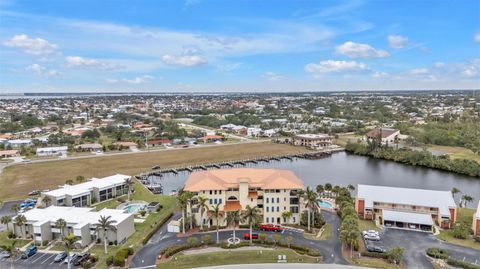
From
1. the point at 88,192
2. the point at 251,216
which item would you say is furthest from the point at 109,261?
the point at 88,192

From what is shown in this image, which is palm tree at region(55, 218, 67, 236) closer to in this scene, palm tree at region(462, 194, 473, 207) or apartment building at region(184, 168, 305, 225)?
apartment building at region(184, 168, 305, 225)

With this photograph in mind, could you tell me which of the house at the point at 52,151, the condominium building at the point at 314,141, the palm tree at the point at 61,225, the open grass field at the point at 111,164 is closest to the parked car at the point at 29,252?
the palm tree at the point at 61,225

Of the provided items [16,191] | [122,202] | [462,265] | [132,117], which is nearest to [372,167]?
[462,265]

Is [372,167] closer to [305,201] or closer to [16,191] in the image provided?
[305,201]

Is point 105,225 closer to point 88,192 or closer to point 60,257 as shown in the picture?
point 60,257

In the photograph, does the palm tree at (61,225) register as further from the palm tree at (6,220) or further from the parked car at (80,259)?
the palm tree at (6,220)

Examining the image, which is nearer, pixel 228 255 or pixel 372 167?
pixel 228 255

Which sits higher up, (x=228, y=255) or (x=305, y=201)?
(x=305, y=201)
